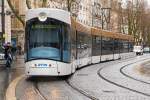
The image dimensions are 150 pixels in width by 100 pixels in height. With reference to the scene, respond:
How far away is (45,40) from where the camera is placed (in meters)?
23.3

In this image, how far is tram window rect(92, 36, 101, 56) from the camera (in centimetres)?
4194

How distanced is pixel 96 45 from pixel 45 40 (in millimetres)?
20490

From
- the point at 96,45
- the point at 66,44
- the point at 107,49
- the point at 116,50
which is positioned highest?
the point at 66,44

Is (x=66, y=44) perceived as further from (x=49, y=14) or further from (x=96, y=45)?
(x=96, y=45)

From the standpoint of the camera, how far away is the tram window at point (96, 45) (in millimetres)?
41938

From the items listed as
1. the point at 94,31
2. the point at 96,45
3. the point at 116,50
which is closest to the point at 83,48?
the point at 94,31

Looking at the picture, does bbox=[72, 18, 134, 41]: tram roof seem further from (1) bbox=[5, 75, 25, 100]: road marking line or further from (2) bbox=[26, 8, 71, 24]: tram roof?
(1) bbox=[5, 75, 25, 100]: road marking line

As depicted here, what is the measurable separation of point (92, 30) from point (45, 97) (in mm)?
24466

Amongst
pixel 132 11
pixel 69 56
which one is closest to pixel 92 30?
pixel 69 56

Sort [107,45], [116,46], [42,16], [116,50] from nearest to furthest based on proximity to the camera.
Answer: [42,16] → [107,45] → [116,46] → [116,50]

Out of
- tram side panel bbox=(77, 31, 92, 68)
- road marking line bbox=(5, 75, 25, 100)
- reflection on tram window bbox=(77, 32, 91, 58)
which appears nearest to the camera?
road marking line bbox=(5, 75, 25, 100)

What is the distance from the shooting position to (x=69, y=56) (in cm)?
2473

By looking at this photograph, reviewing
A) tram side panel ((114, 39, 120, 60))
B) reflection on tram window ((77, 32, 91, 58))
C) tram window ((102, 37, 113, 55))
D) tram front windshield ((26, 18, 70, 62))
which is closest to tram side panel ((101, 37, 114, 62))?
tram window ((102, 37, 113, 55))

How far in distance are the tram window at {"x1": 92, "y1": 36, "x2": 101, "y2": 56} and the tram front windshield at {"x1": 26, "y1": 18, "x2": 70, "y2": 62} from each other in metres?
18.0
